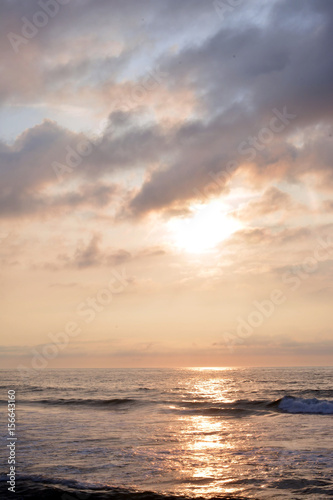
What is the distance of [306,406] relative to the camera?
39031 millimetres

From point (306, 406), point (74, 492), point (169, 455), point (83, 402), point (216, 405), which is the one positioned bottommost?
point (216, 405)

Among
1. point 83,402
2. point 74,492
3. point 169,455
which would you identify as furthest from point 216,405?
point 74,492

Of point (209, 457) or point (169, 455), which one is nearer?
point (209, 457)

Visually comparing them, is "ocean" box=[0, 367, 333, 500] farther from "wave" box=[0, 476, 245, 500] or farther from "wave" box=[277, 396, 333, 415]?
"wave" box=[277, 396, 333, 415]

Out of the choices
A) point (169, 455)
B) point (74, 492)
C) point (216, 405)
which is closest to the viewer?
point (74, 492)

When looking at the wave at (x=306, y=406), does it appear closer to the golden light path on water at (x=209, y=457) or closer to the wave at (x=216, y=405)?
Result: the wave at (x=216, y=405)

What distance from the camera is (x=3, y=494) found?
11.6 m

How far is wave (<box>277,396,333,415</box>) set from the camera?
37.3 m

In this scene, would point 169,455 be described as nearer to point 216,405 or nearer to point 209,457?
point 209,457

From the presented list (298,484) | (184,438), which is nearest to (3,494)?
(298,484)

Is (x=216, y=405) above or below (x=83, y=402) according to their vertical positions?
below

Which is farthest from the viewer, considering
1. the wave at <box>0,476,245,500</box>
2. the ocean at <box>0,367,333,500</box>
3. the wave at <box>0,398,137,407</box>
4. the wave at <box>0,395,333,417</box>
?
the wave at <box>0,398,137,407</box>

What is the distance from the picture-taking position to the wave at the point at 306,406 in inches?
1470

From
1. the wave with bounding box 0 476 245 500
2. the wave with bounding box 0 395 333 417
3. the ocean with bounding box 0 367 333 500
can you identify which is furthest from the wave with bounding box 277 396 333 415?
the wave with bounding box 0 476 245 500
